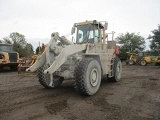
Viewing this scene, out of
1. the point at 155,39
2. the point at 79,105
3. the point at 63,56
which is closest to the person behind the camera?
the point at 79,105

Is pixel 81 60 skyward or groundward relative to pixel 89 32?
groundward

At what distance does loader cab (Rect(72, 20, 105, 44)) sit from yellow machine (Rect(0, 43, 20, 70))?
909 cm

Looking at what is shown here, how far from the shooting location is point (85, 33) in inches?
334

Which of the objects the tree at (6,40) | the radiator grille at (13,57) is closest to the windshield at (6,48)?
the radiator grille at (13,57)

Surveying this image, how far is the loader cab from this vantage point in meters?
8.34

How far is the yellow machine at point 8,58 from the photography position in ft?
52.7

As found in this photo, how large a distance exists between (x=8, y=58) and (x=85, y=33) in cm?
979

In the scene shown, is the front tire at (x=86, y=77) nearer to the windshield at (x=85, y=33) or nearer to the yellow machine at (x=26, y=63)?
the windshield at (x=85, y=33)

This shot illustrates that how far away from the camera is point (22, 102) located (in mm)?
6211

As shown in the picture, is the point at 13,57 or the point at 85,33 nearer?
the point at 85,33

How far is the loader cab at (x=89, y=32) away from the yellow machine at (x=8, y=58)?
29.8 feet

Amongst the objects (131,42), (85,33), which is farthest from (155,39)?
(85,33)

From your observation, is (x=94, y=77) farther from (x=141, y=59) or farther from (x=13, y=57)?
(x=141, y=59)

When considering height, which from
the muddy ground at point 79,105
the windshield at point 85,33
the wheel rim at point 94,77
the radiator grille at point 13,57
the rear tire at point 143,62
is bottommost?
the rear tire at point 143,62
